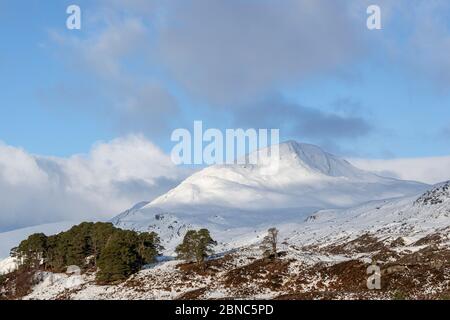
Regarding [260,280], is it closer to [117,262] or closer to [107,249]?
[117,262]

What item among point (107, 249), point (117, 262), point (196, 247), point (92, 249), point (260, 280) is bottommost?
point (260, 280)

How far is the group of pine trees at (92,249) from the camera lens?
100250 millimetres

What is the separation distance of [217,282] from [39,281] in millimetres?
44149

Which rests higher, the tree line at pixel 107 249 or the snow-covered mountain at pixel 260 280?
the tree line at pixel 107 249

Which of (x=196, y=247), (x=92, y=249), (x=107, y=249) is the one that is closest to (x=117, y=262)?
(x=107, y=249)

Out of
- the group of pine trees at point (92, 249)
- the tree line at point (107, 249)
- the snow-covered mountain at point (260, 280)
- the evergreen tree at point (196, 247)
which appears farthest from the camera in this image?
the group of pine trees at point (92, 249)

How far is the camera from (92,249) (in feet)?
417

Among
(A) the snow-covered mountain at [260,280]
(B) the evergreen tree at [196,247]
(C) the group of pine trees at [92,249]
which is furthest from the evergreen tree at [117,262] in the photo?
(B) the evergreen tree at [196,247]

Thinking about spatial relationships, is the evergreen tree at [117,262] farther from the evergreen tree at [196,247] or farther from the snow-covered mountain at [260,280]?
the evergreen tree at [196,247]

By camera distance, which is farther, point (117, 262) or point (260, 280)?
point (117, 262)

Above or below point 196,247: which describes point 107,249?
below

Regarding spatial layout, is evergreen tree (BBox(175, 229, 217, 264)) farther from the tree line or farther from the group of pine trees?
the group of pine trees

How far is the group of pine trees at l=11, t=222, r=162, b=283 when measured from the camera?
329 feet
